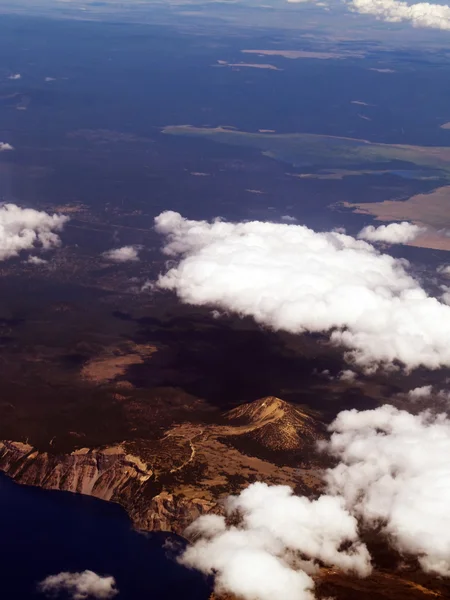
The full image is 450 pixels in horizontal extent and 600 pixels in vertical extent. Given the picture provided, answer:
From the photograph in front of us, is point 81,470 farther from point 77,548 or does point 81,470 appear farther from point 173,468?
point 77,548

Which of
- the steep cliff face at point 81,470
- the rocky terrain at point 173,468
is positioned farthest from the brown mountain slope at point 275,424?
the steep cliff face at point 81,470

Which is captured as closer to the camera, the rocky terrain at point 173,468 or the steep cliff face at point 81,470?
the rocky terrain at point 173,468

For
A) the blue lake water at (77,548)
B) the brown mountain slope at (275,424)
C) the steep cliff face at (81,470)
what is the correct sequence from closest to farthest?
the blue lake water at (77,548) < the steep cliff face at (81,470) < the brown mountain slope at (275,424)

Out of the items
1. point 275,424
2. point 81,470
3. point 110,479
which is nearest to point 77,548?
point 110,479

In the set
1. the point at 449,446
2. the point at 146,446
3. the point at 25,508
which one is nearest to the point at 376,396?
the point at 449,446

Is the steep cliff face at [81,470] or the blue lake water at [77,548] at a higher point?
the steep cliff face at [81,470]

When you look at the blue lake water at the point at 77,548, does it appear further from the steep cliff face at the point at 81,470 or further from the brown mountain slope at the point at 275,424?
the brown mountain slope at the point at 275,424

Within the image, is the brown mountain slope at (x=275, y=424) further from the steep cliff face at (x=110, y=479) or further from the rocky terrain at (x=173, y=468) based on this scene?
the steep cliff face at (x=110, y=479)

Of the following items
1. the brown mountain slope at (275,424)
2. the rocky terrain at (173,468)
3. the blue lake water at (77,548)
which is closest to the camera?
the blue lake water at (77,548)

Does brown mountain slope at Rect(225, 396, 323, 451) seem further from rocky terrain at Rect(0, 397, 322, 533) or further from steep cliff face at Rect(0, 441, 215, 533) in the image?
steep cliff face at Rect(0, 441, 215, 533)

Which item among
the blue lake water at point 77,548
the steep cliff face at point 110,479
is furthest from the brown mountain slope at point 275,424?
the blue lake water at point 77,548

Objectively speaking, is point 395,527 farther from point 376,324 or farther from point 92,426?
point 376,324
